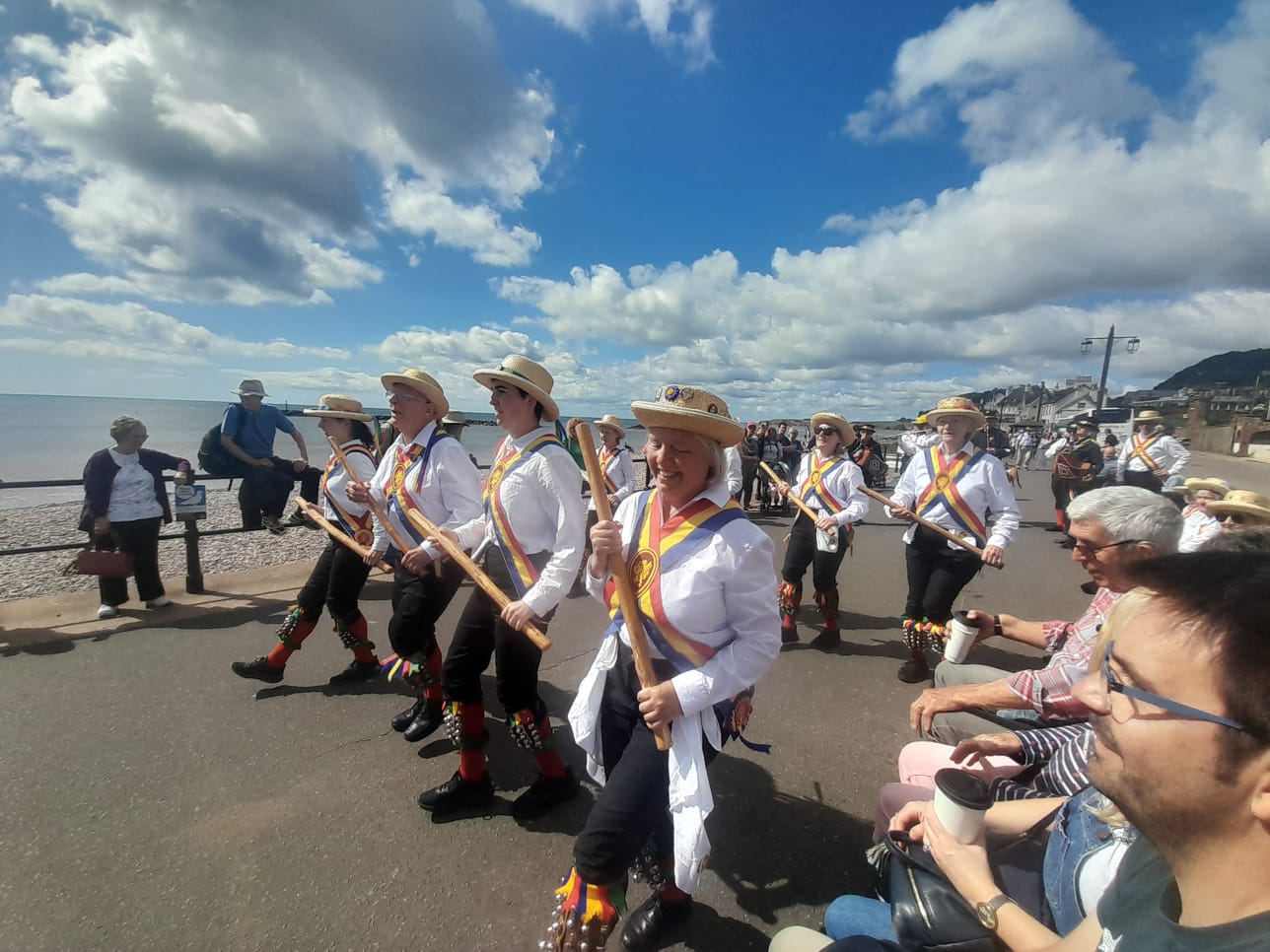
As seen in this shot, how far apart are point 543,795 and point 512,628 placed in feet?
3.03

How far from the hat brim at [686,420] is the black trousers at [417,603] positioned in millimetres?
1840

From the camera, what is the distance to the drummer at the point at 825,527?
15.8ft

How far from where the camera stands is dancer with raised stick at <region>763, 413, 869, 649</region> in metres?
4.82

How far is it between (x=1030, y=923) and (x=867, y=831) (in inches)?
62.0

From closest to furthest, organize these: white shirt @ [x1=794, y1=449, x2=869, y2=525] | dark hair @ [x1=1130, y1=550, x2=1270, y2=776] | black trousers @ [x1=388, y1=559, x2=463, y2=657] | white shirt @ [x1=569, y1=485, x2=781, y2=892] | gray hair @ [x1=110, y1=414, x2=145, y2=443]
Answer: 1. dark hair @ [x1=1130, y1=550, x2=1270, y2=776]
2. white shirt @ [x1=569, y1=485, x2=781, y2=892]
3. black trousers @ [x1=388, y1=559, x2=463, y2=657]
4. white shirt @ [x1=794, y1=449, x2=869, y2=525]
5. gray hair @ [x1=110, y1=414, x2=145, y2=443]

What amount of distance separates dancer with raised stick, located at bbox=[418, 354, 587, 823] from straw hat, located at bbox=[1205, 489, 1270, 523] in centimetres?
396

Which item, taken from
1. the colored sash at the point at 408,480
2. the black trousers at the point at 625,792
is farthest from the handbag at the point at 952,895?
the colored sash at the point at 408,480

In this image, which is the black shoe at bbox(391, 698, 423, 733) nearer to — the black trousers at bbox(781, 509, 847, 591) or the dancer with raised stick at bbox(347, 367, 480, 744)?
the dancer with raised stick at bbox(347, 367, 480, 744)

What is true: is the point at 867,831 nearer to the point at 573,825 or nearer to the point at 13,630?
the point at 573,825

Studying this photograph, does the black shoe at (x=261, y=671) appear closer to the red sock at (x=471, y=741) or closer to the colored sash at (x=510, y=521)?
the red sock at (x=471, y=741)

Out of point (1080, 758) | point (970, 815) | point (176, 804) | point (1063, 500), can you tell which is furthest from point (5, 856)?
point (1063, 500)

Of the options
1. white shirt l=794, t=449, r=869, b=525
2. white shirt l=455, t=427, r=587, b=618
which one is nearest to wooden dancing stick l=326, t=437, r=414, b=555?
white shirt l=455, t=427, r=587, b=618

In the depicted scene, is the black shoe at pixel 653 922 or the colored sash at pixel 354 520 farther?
the colored sash at pixel 354 520

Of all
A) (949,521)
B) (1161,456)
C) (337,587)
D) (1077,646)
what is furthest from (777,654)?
(1161,456)
